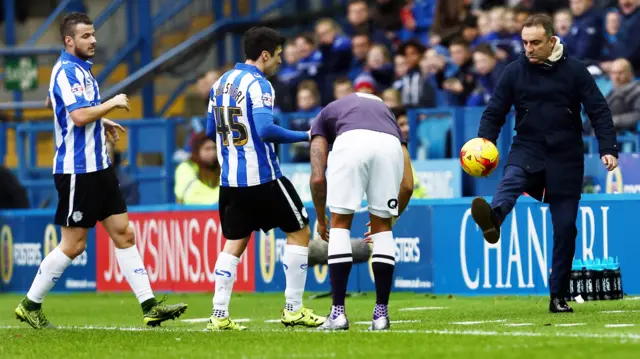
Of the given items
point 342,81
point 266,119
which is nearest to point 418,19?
point 342,81

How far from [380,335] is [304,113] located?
371 inches

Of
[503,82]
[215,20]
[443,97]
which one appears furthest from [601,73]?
[215,20]

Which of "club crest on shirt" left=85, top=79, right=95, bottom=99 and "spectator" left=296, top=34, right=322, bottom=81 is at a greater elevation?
A: "spectator" left=296, top=34, right=322, bottom=81

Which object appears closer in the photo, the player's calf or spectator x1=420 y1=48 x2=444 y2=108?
the player's calf

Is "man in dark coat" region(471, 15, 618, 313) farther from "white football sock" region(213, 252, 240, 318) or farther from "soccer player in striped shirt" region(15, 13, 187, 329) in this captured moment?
"soccer player in striped shirt" region(15, 13, 187, 329)

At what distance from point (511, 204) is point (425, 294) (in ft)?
14.3

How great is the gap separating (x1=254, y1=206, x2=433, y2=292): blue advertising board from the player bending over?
5.52 metres

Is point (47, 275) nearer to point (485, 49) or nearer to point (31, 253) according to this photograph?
point (31, 253)

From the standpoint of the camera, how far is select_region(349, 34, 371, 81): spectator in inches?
828

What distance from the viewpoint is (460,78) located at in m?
18.9

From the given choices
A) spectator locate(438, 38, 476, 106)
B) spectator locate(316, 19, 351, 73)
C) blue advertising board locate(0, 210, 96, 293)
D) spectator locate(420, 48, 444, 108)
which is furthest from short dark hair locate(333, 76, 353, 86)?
blue advertising board locate(0, 210, 96, 293)

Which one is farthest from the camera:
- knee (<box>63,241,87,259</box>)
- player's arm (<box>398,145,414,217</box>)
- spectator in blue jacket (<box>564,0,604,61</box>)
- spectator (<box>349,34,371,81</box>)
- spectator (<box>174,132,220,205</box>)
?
spectator (<box>349,34,371,81</box>)

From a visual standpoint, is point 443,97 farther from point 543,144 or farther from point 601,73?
point 543,144

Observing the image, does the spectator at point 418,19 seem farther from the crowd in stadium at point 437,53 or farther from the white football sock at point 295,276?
the white football sock at point 295,276
